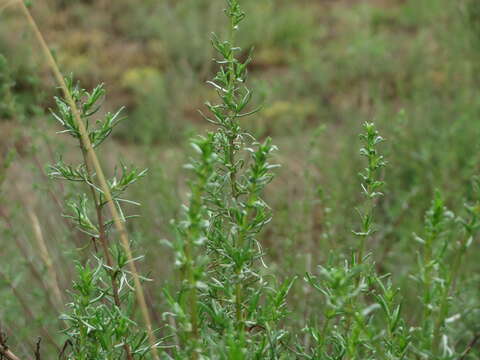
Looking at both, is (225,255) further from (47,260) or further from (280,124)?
(280,124)

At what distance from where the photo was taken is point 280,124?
4.77 m

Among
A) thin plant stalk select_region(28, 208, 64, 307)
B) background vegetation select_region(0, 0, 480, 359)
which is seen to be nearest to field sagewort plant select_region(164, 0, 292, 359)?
background vegetation select_region(0, 0, 480, 359)

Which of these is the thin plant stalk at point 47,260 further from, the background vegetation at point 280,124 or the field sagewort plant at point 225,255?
the field sagewort plant at point 225,255

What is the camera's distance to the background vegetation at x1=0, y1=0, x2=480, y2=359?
2348 mm

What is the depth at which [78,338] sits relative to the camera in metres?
1.18

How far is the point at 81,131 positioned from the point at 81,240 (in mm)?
1358

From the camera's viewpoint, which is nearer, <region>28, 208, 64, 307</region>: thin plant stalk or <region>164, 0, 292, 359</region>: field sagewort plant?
<region>164, 0, 292, 359</region>: field sagewort plant

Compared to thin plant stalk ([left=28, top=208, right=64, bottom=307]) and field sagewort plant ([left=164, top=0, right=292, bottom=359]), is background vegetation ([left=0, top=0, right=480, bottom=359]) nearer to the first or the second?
thin plant stalk ([left=28, top=208, right=64, bottom=307])

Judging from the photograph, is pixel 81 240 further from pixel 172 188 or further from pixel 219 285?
pixel 219 285

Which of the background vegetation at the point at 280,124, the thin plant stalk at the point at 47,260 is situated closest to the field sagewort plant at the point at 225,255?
the background vegetation at the point at 280,124

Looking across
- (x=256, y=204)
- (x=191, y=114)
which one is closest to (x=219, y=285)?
(x=256, y=204)

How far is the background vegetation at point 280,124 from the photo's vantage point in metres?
2.35

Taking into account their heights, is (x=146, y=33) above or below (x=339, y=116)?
above

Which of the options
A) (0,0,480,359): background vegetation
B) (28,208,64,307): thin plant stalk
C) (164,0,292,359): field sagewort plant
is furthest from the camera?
(0,0,480,359): background vegetation
